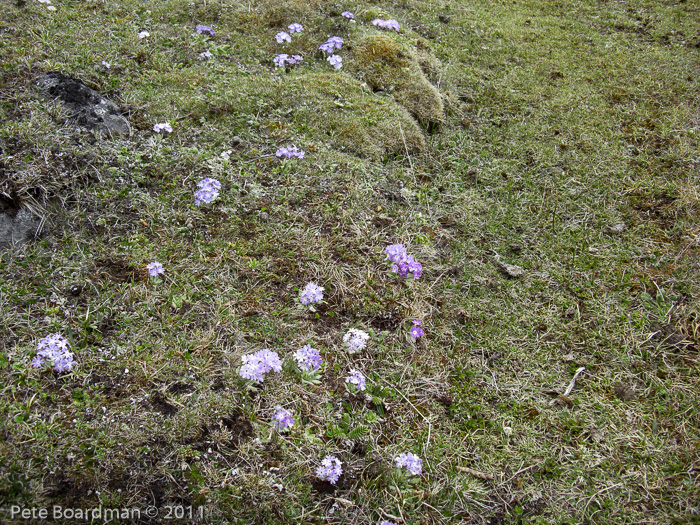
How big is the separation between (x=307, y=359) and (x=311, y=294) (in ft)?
1.27

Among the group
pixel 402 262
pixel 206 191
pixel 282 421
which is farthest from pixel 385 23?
pixel 282 421

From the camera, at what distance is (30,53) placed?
3281 mm

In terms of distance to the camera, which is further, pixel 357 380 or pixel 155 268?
pixel 155 268

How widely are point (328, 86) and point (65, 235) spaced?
2.19 m

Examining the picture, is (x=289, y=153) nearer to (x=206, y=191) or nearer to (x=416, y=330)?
(x=206, y=191)

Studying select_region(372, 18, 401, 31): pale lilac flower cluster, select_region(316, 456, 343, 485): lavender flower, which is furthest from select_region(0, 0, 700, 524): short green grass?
select_region(372, 18, 401, 31): pale lilac flower cluster

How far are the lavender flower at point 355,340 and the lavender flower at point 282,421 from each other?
1.57ft

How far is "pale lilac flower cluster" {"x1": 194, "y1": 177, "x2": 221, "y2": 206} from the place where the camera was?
2.84 meters

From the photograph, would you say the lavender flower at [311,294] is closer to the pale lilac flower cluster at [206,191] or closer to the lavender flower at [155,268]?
the lavender flower at [155,268]

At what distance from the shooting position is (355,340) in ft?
7.93

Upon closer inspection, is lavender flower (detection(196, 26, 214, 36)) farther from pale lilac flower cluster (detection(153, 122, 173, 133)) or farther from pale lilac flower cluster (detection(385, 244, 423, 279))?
pale lilac flower cluster (detection(385, 244, 423, 279))

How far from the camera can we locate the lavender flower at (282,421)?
2105 mm

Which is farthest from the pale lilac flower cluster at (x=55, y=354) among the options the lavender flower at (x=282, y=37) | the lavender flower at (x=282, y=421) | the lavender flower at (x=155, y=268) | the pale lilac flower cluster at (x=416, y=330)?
the lavender flower at (x=282, y=37)

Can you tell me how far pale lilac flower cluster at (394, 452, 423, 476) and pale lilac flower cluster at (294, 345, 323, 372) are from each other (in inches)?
22.4
